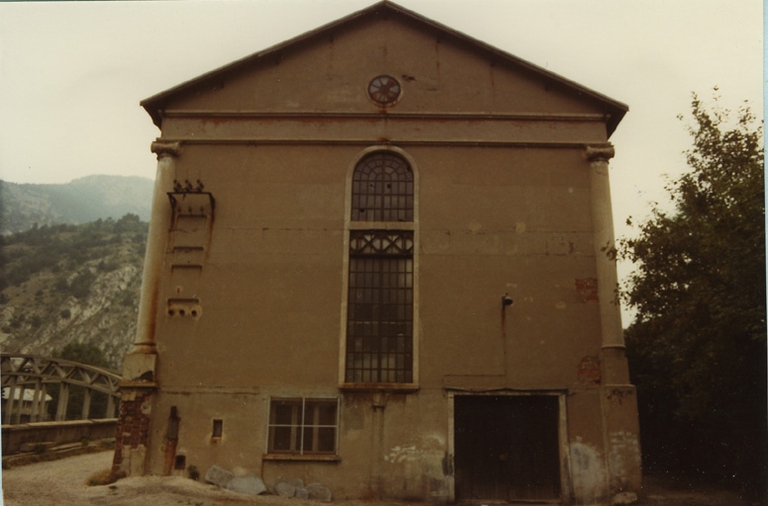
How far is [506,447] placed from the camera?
1380 cm

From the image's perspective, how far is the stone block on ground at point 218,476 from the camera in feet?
43.9

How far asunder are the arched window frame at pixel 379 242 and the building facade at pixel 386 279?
0.05 meters

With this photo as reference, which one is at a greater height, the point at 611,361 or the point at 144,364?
the point at 611,361

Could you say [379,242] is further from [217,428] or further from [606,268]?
[217,428]

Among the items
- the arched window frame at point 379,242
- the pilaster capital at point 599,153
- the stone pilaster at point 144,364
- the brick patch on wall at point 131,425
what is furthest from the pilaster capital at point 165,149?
the pilaster capital at point 599,153

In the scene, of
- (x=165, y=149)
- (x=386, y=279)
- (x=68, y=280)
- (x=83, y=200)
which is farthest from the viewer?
(x=83, y=200)

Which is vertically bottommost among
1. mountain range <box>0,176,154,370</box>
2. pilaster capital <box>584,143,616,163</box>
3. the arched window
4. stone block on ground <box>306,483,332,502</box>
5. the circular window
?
stone block on ground <box>306,483,332,502</box>

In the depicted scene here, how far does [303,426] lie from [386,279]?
12.8 ft

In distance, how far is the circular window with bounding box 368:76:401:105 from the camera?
15.8 meters

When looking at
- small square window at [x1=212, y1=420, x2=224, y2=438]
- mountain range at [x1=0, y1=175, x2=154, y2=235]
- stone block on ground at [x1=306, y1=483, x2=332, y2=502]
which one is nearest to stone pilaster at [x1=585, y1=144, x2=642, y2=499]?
stone block on ground at [x1=306, y1=483, x2=332, y2=502]

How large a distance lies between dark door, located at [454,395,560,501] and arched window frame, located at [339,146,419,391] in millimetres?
1551

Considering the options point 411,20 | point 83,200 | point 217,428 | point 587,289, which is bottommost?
point 217,428

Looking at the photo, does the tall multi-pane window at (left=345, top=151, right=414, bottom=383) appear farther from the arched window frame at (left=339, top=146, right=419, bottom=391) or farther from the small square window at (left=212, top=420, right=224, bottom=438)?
the small square window at (left=212, top=420, right=224, bottom=438)

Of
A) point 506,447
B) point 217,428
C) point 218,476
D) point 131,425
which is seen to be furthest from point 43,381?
point 506,447
